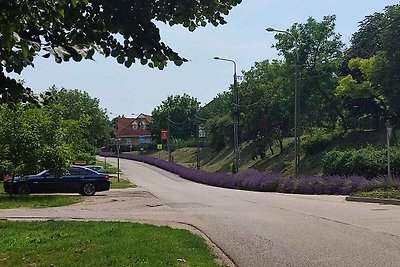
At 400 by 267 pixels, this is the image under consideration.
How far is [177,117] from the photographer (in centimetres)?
11988

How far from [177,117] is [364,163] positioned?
87007 millimetres

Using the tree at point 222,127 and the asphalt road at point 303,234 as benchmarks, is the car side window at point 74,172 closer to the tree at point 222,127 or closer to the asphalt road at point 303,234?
the asphalt road at point 303,234

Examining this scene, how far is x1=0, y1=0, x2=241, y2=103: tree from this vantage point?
4469 mm

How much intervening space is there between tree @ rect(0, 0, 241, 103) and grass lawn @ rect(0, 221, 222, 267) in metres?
4.72

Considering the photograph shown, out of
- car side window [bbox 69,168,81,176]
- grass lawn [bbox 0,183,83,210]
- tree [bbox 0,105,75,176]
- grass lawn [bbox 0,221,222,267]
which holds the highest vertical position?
tree [bbox 0,105,75,176]

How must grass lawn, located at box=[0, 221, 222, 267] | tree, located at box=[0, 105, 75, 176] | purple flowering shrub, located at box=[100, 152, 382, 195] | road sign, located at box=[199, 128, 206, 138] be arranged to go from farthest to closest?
road sign, located at box=[199, 128, 206, 138] < purple flowering shrub, located at box=[100, 152, 382, 195] < tree, located at box=[0, 105, 75, 176] < grass lawn, located at box=[0, 221, 222, 267]

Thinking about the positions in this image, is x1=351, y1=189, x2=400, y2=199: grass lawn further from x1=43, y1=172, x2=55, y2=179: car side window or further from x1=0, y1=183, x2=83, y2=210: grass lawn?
x1=43, y1=172, x2=55, y2=179: car side window

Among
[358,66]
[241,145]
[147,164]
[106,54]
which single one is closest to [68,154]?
[106,54]

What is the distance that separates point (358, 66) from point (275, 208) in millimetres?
29411

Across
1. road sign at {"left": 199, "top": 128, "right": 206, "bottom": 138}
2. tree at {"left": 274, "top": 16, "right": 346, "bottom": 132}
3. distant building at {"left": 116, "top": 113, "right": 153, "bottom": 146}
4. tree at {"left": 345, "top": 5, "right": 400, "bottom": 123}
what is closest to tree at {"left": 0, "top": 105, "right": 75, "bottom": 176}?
tree at {"left": 345, "top": 5, "right": 400, "bottom": 123}

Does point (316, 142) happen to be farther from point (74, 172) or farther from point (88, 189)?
point (74, 172)

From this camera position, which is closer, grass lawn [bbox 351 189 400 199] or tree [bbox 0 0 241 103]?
tree [bbox 0 0 241 103]

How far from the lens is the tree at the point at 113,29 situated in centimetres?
447

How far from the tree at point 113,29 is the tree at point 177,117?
107 meters
